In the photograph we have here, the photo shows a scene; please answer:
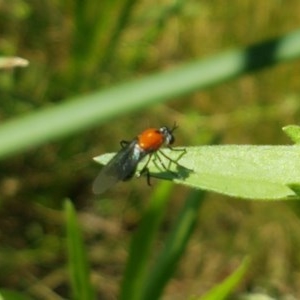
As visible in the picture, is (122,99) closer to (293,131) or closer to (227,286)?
(293,131)

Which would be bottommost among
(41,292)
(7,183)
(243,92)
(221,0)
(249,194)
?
(41,292)

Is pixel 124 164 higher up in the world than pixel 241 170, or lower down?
lower down

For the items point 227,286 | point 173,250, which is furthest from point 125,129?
point 227,286

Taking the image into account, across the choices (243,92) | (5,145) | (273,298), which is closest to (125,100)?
(5,145)

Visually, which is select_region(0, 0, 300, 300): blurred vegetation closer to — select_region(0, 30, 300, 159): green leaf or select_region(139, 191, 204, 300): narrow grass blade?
select_region(139, 191, 204, 300): narrow grass blade

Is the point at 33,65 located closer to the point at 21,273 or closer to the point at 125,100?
the point at 21,273
